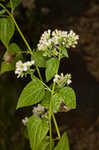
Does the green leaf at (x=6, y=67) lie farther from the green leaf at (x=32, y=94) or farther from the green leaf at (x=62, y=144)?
the green leaf at (x=62, y=144)

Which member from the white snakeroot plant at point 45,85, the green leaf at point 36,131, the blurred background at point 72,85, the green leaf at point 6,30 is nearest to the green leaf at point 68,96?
the white snakeroot plant at point 45,85

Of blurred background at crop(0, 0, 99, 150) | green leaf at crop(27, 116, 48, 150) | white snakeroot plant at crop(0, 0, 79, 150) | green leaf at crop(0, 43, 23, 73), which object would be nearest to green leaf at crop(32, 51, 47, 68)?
white snakeroot plant at crop(0, 0, 79, 150)

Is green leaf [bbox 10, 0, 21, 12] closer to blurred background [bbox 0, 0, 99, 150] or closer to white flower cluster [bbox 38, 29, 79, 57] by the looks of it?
white flower cluster [bbox 38, 29, 79, 57]

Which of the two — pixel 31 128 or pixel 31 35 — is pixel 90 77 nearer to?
pixel 31 35

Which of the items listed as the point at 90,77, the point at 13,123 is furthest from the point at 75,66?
the point at 13,123

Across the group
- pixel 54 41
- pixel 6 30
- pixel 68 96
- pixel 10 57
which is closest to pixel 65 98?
pixel 68 96

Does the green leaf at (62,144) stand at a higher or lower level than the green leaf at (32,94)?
lower

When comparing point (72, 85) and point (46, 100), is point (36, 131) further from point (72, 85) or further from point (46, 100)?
point (72, 85)
